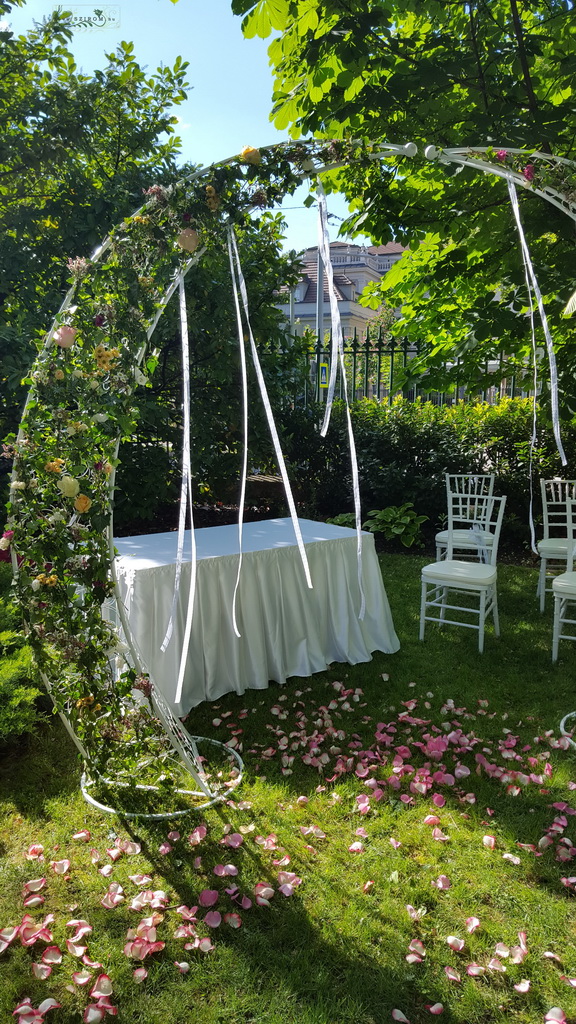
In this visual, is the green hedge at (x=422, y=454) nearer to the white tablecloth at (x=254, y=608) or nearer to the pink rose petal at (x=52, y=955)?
the white tablecloth at (x=254, y=608)

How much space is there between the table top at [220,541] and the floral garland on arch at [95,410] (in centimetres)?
79

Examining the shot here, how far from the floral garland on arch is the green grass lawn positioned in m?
0.48

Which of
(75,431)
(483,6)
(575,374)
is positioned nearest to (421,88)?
(483,6)

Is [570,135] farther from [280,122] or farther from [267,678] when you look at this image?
[267,678]

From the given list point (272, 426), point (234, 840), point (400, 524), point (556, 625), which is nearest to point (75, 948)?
point (234, 840)

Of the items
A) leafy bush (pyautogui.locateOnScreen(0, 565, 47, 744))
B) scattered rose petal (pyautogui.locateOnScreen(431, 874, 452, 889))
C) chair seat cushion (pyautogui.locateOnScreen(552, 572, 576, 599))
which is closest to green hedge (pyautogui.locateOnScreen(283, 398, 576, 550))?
chair seat cushion (pyautogui.locateOnScreen(552, 572, 576, 599))

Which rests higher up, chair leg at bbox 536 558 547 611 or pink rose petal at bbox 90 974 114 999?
chair leg at bbox 536 558 547 611

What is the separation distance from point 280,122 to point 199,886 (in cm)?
390

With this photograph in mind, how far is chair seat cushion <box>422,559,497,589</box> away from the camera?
158 inches

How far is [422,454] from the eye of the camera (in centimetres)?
704

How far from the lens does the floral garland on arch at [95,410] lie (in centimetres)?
232

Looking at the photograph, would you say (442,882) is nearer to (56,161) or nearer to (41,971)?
(41,971)

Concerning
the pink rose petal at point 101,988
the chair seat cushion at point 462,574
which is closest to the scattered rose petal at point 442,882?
the pink rose petal at point 101,988

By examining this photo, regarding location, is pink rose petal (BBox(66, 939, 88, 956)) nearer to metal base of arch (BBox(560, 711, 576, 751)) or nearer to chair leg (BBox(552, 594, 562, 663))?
metal base of arch (BBox(560, 711, 576, 751))
